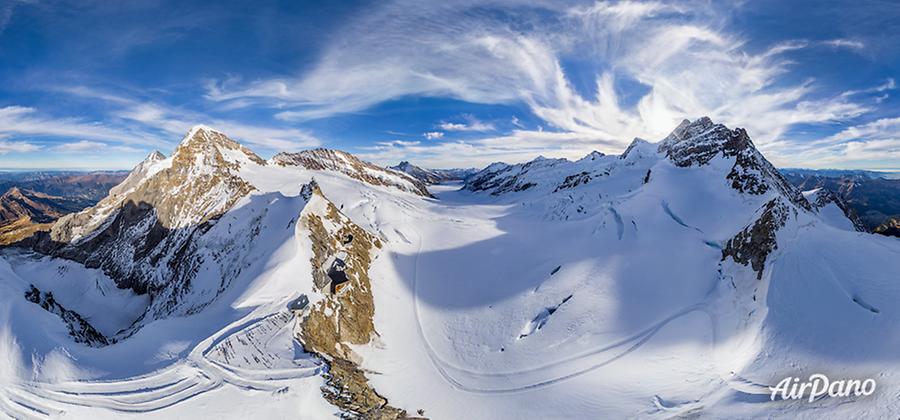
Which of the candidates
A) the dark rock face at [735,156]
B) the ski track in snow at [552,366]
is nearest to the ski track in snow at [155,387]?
the ski track in snow at [552,366]

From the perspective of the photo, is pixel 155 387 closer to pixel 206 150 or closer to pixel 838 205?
pixel 206 150

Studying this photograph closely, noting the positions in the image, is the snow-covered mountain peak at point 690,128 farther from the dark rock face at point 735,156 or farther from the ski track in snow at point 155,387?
the ski track in snow at point 155,387

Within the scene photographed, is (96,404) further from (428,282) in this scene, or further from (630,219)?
(630,219)

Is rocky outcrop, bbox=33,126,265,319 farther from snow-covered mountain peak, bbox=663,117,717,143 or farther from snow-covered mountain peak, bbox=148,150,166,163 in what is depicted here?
snow-covered mountain peak, bbox=663,117,717,143

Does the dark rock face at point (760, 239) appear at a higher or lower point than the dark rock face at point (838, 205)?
lower

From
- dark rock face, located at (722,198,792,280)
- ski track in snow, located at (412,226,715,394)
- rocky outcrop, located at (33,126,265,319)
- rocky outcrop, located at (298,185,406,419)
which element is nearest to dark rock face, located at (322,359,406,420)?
rocky outcrop, located at (298,185,406,419)
